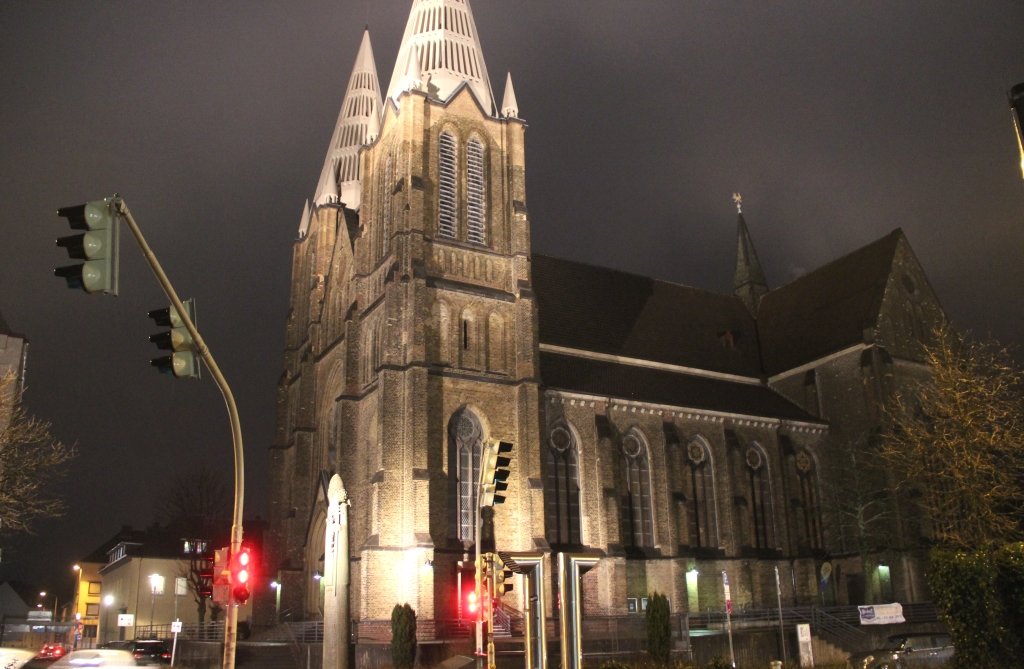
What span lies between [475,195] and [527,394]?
9488mm

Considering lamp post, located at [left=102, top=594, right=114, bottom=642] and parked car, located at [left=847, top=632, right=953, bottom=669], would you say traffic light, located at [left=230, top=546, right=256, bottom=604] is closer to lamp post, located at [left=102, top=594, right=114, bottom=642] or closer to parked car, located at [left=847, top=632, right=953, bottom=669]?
parked car, located at [left=847, top=632, right=953, bottom=669]

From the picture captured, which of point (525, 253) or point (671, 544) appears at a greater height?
point (525, 253)

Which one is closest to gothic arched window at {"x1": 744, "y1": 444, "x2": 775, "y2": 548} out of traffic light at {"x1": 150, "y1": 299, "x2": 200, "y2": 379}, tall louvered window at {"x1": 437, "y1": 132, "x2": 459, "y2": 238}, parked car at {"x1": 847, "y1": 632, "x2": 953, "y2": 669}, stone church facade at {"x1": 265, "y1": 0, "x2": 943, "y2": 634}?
stone church facade at {"x1": 265, "y1": 0, "x2": 943, "y2": 634}

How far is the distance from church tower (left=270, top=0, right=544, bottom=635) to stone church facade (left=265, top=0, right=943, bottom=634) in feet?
0.34

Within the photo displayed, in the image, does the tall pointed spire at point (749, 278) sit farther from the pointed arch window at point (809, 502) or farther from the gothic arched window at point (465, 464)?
the gothic arched window at point (465, 464)

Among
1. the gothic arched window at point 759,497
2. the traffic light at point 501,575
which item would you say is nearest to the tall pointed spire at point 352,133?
the gothic arched window at point 759,497

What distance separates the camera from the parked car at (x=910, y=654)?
25.9 metres

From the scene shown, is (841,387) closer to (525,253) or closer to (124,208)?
(525,253)

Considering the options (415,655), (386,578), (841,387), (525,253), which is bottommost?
(415,655)

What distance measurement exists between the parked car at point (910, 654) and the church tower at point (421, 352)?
504 inches

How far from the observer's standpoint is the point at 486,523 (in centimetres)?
3506

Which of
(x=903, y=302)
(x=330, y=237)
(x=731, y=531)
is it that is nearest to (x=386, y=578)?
(x=731, y=531)

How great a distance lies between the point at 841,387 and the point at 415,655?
95.8 ft

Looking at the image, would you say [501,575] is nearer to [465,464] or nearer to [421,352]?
[421,352]
